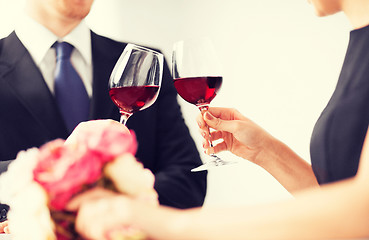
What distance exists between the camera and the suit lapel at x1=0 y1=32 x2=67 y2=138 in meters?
1.52

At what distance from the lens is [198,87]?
102cm

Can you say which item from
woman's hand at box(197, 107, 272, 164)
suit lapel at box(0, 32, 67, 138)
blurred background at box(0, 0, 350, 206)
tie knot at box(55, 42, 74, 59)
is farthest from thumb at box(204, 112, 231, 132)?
blurred background at box(0, 0, 350, 206)

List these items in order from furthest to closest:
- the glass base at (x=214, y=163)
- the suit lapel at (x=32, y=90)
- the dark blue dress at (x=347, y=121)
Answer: the suit lapel at (x=32, y=90) → the dark blue dress at (x=347, y=121) → the glass base at (x=214, y=163)

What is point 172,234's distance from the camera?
38 centimetres

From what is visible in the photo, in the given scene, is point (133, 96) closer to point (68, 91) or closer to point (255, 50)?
point (68, 91)

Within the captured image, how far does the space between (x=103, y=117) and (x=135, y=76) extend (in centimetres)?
82

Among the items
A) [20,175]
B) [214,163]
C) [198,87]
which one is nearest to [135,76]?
[198,87]

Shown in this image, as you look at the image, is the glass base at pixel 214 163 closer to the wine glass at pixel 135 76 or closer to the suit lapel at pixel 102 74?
the wine glass at pixel 135 76

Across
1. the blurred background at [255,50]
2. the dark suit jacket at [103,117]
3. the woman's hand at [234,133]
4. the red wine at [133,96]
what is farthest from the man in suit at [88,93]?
the red wine at [133,96]

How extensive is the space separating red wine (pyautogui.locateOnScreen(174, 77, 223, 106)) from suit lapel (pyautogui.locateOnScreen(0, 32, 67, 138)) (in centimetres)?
73

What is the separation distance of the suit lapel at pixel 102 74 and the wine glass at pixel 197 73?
668 mm

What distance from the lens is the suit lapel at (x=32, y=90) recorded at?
1524 millimetres

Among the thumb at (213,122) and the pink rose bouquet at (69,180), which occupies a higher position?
the pink rose bouquet at (69,180)

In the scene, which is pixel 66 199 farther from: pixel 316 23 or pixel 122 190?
pixel 316 23
